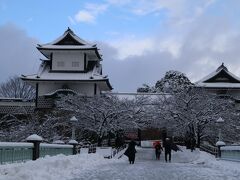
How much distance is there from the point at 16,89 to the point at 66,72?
25.0m

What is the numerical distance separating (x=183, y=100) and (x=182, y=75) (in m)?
45.2

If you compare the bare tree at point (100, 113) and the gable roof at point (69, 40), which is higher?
the gable roof at point (69, 40)

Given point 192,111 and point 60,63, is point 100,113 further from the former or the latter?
point 60,63

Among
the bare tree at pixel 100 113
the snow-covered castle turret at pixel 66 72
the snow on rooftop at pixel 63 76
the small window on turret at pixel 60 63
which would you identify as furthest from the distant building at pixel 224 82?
the small window on turret at pixel 60 63

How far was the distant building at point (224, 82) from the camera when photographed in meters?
64.4

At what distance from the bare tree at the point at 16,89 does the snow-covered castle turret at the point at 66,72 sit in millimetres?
20626

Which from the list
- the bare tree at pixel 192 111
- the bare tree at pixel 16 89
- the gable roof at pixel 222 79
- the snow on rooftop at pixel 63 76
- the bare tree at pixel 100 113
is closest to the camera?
the bare tree at pixel 100 113

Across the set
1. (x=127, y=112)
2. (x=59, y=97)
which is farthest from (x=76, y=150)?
(x=59, y=97)

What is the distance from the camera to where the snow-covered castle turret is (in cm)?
5581

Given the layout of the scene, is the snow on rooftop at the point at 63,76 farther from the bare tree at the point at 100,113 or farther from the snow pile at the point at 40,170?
the snow pile at the point at 40,170

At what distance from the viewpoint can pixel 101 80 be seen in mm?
54875

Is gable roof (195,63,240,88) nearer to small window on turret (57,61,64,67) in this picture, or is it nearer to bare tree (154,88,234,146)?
bare tree (154,88,234,146)

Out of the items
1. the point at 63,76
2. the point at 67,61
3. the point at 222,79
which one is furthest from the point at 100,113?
the point at 222,79

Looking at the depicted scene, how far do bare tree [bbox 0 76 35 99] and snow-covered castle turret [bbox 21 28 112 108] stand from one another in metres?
20.6
